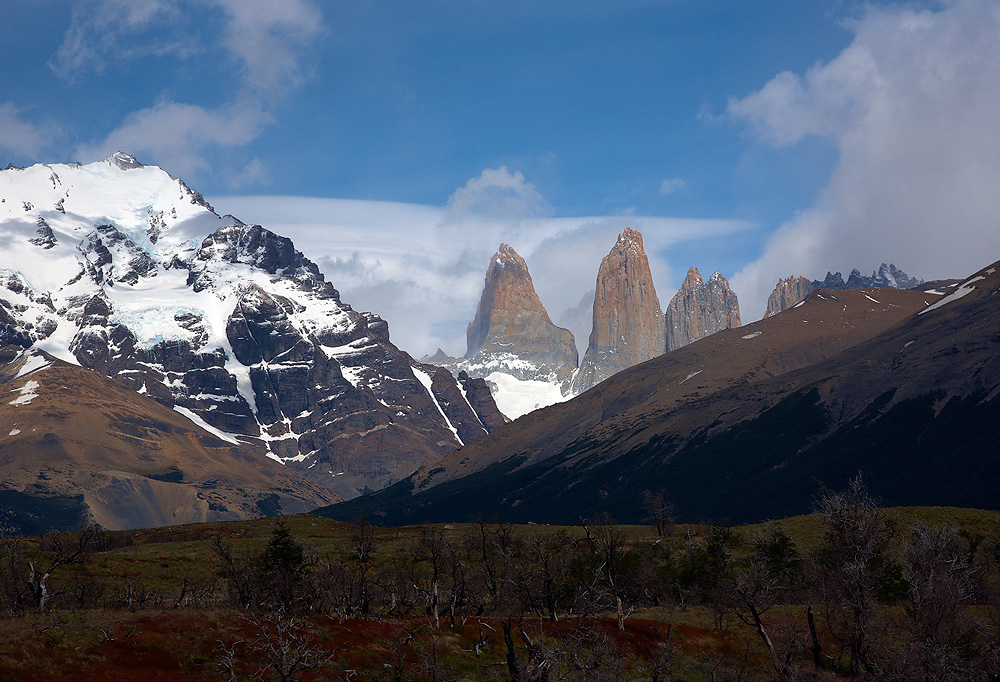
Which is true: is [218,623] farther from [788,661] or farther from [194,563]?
[194,563]

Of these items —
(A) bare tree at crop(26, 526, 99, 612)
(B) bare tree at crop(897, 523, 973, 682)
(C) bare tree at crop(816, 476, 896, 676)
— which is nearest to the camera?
(B) bare tree at crop(897, 523, 973, 682)

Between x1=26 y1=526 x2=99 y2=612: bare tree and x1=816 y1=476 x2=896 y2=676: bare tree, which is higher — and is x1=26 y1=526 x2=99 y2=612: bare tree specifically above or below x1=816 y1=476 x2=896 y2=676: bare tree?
above

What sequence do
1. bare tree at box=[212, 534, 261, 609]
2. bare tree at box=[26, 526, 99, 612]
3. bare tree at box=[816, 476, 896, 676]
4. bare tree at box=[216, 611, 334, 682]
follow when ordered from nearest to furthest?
bare tree at box=[216, 611, 334, 682], bare tree at box=[816, 476, 896, 676], bare tree at box=[26, 526, 99, 612], bare tree at box=[212, 534, 261, 609]

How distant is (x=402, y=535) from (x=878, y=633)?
111517 millimetres

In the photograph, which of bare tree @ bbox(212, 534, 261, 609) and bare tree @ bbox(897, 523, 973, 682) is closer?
bare tree @ bbox(897, 523, 973, 682)

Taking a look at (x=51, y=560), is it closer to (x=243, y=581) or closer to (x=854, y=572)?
(x=243, y=581)

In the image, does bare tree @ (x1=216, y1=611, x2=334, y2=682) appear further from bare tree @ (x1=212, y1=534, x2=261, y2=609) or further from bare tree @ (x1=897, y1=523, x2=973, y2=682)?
bare tree @ (x1=897, y1=523, x2=973, y2=682)

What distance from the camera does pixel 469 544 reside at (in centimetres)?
12544

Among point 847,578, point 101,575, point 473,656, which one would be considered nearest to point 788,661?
point 847,578

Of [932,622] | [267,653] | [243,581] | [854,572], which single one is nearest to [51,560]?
[243,581]

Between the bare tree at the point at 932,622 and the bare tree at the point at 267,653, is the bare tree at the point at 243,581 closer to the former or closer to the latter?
the bare tree at the point at 267,653

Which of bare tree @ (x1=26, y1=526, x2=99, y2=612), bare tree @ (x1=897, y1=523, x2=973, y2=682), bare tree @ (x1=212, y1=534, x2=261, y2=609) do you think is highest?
bare tree @ (x1=26, y1=526, x2=99, y2=612)


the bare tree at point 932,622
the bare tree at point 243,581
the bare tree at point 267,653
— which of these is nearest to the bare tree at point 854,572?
the bare tree at point 932,622

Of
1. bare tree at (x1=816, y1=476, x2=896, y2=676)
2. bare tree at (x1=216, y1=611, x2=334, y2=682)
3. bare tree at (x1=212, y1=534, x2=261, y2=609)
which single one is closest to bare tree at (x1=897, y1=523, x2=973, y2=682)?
bare tree at (x1=816, y1=476, x2=896, y2=676)
